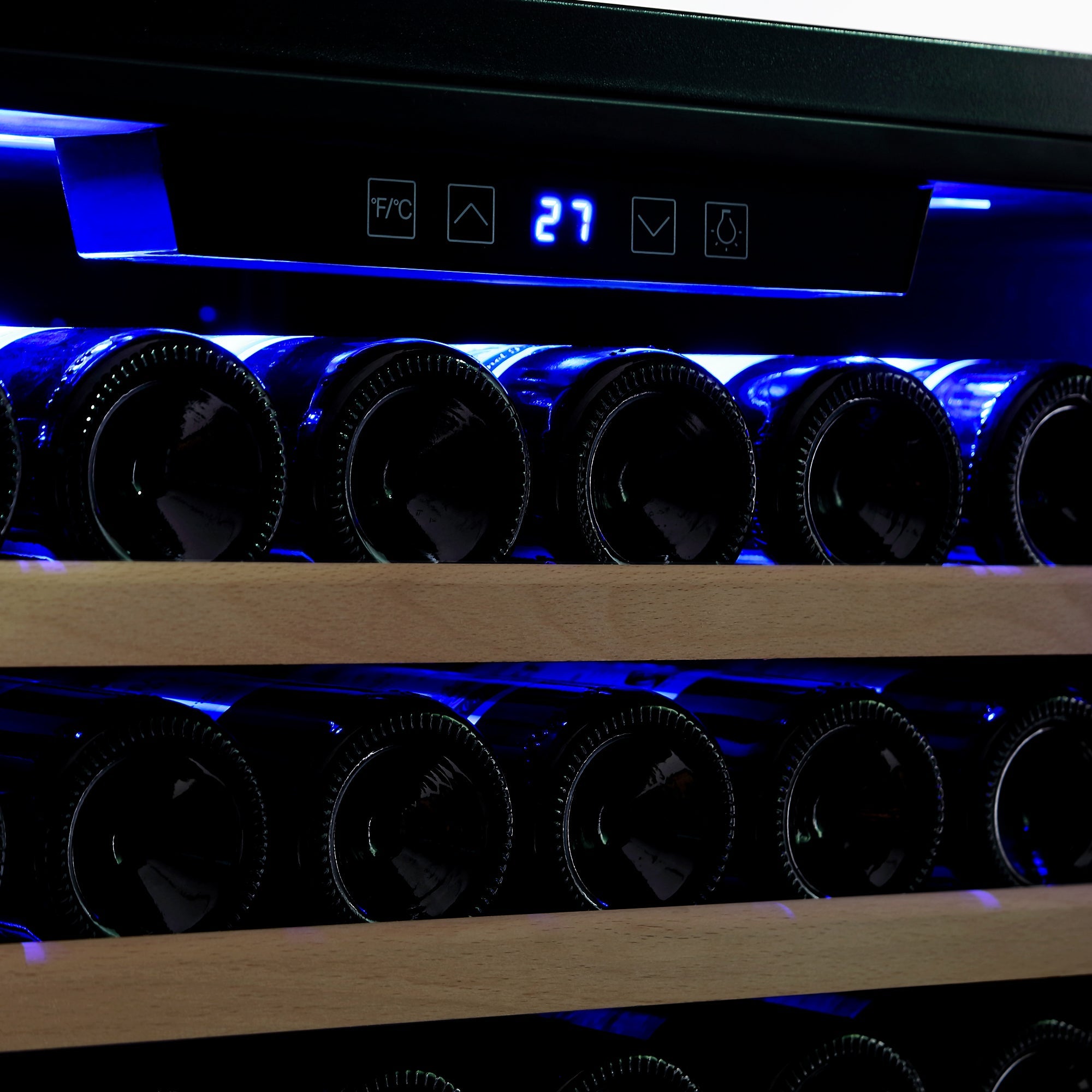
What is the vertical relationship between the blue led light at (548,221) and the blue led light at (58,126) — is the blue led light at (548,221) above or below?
below

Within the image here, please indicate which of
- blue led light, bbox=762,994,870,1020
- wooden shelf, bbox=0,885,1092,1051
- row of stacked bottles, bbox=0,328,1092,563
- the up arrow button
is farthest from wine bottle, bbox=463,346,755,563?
blue led light, bbox=762,994,870,1020

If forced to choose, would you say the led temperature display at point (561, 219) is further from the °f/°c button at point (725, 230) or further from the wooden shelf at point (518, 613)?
the wooden shelf at point (518, 613)

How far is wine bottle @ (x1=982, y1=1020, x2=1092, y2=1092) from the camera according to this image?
116 centimetres

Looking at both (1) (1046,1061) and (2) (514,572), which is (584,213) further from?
(1) (1046,1061)

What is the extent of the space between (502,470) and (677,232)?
21 cm

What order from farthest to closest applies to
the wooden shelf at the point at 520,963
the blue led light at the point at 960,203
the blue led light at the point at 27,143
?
the blue led light at the point at 960,203, the blue led light at the point at 27,143, the wooden shelf at the point at 520,963

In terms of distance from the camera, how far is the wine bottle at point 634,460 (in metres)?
1.04

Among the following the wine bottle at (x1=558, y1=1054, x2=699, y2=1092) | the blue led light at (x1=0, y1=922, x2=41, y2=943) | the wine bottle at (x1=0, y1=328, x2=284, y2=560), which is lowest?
the wine bottle at (x1=558, y1=1054, x2=699, y2=1092)

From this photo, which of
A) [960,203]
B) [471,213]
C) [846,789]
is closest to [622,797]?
[846,789]

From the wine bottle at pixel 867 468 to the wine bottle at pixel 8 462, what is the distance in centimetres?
49

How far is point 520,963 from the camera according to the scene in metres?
0.95

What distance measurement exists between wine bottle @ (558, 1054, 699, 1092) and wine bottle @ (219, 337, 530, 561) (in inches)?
13.4

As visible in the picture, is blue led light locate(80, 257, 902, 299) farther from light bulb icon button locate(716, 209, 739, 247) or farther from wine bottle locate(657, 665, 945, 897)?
wine bottle locate(657, 665, 945, 897)

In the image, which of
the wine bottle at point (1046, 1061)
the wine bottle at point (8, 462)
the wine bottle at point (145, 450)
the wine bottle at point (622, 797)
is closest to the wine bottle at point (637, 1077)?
the wine bottle at point (622, 797)
